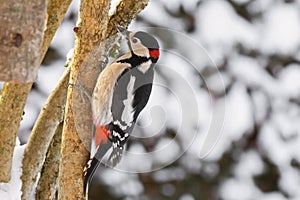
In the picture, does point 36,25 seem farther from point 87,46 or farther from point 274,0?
point 274,0

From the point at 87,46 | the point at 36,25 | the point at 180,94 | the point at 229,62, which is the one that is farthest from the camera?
the point at 229,62

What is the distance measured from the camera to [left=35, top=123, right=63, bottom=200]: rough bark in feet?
12.2

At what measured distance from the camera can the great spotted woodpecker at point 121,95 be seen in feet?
11.0

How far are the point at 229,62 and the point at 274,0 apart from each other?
778 mm

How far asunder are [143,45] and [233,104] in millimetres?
3443

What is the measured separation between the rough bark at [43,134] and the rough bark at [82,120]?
318mm

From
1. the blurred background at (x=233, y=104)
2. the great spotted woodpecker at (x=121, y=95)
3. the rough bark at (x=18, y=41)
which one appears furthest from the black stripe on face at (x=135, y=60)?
the blurred background at (x=233, y=104)

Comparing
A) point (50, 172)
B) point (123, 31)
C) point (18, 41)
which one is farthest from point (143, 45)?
point (18, 41)

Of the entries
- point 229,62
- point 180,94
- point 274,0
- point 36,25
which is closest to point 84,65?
point 36,25

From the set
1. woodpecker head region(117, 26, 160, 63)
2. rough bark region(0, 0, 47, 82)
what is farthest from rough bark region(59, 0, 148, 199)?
rough bark region(0, 0, 47, 82)

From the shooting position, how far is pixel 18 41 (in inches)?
107

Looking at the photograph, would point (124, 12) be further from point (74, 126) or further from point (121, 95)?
point (74, 126)

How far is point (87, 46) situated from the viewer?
131 inches

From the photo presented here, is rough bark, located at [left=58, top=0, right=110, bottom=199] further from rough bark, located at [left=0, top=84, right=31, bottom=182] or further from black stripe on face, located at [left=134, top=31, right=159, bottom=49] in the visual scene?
black stripe on face, located at [left=134, top=31, right=159, bottom=49]
